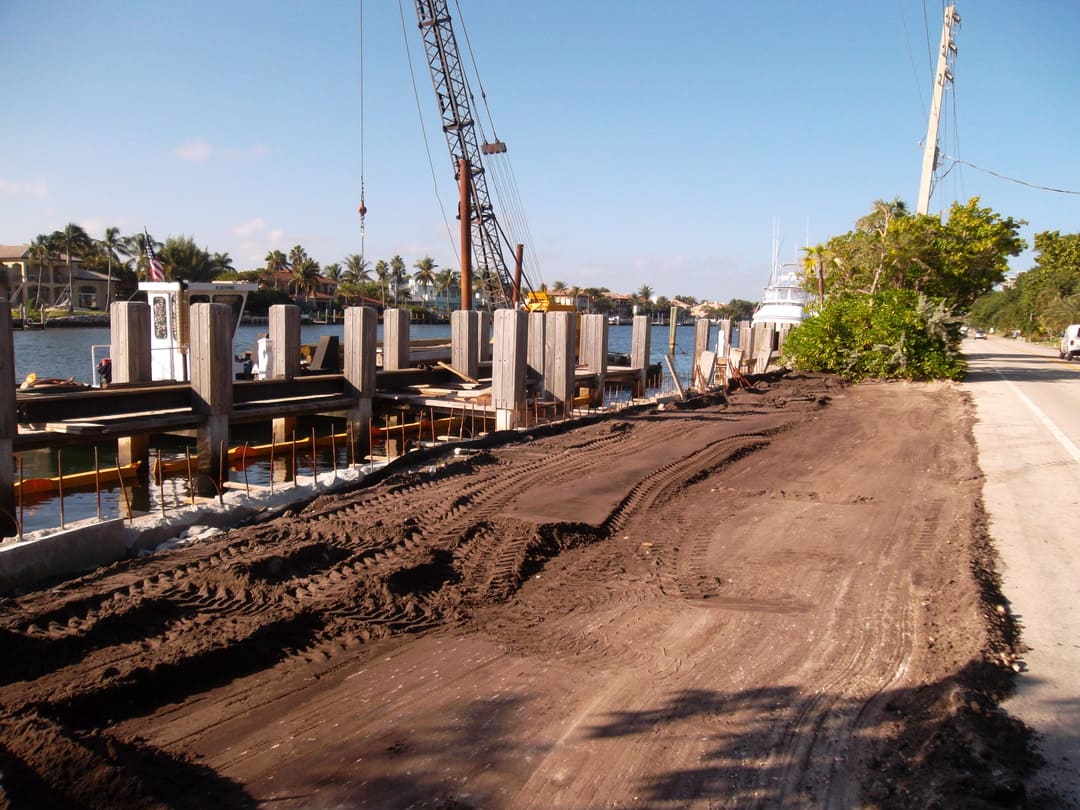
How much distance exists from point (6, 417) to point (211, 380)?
114 inches

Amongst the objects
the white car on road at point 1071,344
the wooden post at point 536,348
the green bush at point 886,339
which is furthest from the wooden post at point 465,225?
the white car on road at point 1071,344

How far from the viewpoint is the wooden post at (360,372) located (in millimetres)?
13797

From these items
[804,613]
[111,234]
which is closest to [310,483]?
[804,613]

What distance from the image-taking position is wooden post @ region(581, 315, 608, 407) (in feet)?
66.0

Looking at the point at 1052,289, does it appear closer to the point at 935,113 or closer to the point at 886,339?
the point at 935,113

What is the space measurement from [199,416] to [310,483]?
3067 millimetres

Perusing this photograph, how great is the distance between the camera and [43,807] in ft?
10.4

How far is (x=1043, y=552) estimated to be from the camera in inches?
267

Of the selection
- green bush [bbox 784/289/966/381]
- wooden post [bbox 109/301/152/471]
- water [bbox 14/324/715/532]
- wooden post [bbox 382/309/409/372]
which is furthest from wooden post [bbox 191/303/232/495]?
green bush [bbox 784/289/966/381]

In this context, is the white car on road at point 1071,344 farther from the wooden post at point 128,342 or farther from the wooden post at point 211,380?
the wooden post at point 128,342

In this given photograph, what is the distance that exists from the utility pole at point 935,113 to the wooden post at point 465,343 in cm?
2288

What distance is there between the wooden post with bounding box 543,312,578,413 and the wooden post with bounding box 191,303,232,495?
21.7ft

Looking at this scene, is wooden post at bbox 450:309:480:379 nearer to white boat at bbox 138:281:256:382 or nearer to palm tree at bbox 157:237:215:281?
white boat at bbox 138:281:256:382

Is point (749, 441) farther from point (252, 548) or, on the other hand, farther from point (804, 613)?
point (252, 548)
